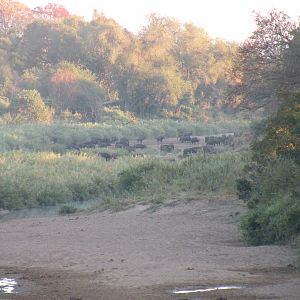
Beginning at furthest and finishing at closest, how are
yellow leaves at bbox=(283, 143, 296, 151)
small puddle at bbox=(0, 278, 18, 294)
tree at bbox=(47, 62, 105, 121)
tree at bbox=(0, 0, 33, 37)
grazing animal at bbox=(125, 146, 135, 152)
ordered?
tree at bbox=(0, 0, 33, 37) → tree at bbox=(47, 62, 105, 121) → grazing animal at bbox=(125, 146, 135, 152) → yellow leaves at bbox=(283, 143, 296, 151) → small puddle at bbox=(0, 278, 18, 294)

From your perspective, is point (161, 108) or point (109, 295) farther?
point (161, 108)

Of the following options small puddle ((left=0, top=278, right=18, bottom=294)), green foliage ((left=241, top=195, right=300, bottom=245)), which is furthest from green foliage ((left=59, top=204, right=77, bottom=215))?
small puddle ((left=0, top=278, right=18, bottom=294))

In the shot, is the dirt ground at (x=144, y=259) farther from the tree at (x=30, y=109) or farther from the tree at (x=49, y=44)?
the tree at (x=49, y=44)

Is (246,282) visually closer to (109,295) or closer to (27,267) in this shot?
(109,295)

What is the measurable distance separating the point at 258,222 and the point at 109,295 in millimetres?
6050

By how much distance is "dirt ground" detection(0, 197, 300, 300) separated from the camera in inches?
522

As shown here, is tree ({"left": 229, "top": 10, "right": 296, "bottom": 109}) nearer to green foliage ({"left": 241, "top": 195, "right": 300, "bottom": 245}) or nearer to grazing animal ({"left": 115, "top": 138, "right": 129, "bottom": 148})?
green foliage ({"left": 241, "top": 195, "right": 300, "bottom": 245})

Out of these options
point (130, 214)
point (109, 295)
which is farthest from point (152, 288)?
point (130, 214)

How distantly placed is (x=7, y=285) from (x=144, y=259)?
3.19 m

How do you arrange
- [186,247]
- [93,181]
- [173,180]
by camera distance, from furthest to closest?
1. [93,181]
2. [173,180]
3. [186,247]

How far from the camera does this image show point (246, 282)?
13.6 meters

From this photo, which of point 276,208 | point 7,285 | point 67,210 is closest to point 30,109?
point 67,210

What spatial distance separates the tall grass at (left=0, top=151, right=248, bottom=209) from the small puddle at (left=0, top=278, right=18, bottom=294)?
14.0m

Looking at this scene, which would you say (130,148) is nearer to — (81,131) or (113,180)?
(81,131)
